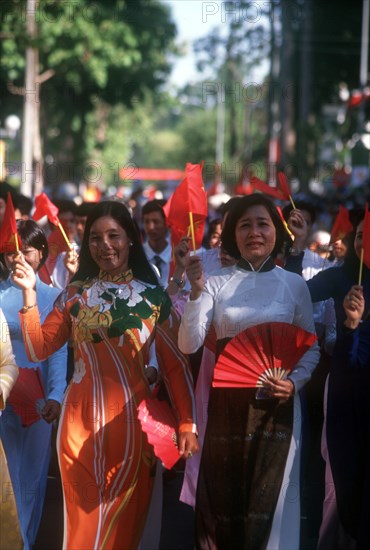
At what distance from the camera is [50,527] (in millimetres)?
6207

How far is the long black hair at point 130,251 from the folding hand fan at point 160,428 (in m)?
0.59

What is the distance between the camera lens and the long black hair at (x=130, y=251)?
470cm

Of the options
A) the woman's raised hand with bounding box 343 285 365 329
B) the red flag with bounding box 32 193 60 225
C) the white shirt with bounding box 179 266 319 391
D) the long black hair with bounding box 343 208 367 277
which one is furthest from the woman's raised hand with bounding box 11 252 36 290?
the red flag with bounding box 32 193 60 225

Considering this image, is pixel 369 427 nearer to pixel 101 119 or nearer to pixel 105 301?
pixel 105 301

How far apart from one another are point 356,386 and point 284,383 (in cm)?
56

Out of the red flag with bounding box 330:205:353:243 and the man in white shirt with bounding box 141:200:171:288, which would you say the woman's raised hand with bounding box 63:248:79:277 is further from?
the man in white shirt with bounding box 141:200:171:288

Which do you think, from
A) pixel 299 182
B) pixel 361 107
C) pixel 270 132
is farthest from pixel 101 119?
pixel 299 182

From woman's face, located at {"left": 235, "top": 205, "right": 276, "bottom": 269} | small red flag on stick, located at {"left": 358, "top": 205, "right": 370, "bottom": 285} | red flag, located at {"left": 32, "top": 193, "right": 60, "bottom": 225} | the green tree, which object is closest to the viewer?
woman's face, located at {"left": 235, "top": 205, "right": 276, "bottom": 269}

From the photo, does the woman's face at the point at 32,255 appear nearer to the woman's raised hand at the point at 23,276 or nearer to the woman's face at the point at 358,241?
the woman's raised hand at the point at 23,276

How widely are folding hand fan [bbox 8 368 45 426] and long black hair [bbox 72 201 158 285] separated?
26.5 inches

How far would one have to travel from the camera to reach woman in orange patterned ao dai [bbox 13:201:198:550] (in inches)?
174

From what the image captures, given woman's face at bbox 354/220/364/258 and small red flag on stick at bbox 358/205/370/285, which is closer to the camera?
small red flag on stick at bbox 358/205/370/285

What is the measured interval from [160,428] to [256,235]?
91cm

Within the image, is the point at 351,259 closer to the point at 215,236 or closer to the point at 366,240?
the point at 366,240
